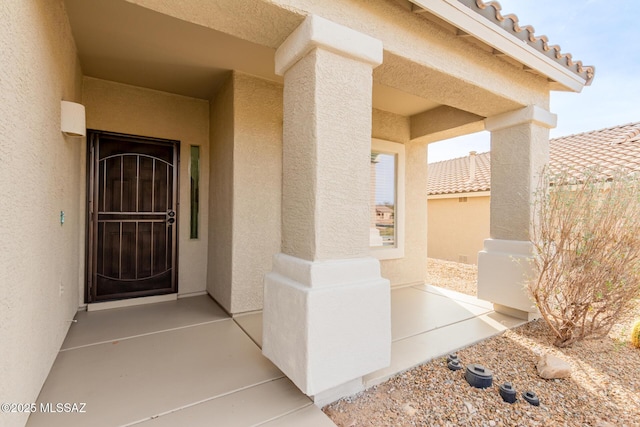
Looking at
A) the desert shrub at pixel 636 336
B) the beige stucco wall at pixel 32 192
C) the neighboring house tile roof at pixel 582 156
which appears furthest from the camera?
the neighboring house tile roof at pixel 582 156

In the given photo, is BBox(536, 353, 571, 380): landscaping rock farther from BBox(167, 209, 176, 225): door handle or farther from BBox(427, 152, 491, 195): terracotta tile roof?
BBox(427, 152, 491, 195): terracotta tile roof

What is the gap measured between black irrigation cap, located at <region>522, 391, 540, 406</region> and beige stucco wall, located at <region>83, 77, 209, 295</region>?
19.7 feet

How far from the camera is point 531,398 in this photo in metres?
3.04

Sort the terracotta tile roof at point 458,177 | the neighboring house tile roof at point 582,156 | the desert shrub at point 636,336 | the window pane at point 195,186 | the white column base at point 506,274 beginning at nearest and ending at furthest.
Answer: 1. the desert shrub at point 636,336
2. the white column base at point 506,274
3. the window pane at point 195,186
4. the neighboring house tile roof at point 582,156
5. the terracotta tile roof at point 458,177

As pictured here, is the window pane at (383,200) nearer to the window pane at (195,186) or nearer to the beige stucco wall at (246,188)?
Result: the beige stucco wall at (246,188)

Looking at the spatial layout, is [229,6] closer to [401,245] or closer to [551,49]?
[551,49]

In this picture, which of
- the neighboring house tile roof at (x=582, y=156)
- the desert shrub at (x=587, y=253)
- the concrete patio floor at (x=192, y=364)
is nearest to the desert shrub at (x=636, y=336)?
the desert shrub at (x=587, y=253)

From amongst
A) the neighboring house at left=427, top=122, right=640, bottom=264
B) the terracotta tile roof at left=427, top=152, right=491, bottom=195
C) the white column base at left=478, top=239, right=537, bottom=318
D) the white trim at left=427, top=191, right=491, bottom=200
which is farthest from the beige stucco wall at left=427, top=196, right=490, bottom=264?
the white column base at left=478, top=239, right=537, bottom=318

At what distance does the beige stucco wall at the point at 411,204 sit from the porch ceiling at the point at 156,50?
4.50 feet

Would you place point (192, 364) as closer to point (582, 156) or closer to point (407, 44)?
point (407, 44)

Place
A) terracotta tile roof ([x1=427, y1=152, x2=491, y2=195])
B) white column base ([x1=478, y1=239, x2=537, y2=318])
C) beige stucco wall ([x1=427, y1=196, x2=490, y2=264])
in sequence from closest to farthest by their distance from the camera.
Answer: white column base ([x1=478, y1=239, x2=537, y2=318]) → beige stucco wall ([x1=427, y1=196, x2=490, y2=264]) → terracotta tile roof ([x1=427, y1=152, x2=491, y2=195])

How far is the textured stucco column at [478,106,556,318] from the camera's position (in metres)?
5.06

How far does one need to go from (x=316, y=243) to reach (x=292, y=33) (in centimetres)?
225

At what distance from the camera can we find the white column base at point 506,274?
5.02 meters
